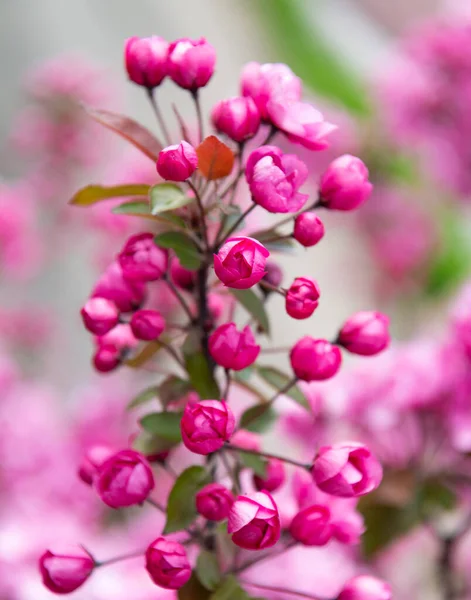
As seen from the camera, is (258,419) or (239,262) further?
(258,419)

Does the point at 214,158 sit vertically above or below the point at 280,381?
above

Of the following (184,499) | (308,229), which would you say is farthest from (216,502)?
(308,229)

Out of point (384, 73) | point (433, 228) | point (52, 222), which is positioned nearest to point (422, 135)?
point (384, 73)

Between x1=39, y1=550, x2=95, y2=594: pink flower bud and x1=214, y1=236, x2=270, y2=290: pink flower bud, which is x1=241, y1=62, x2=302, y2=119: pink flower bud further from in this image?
x1=39, y1=550, x2=95, y2=594: pink flower bud

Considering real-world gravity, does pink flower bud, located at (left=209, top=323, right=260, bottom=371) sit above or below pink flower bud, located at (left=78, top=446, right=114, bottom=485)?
above

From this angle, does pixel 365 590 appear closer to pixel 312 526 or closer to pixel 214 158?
pixel 312 526

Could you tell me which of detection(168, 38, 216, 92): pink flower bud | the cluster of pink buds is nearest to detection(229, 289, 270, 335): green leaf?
the cluster of pink buds

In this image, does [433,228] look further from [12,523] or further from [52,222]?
[12,523]
